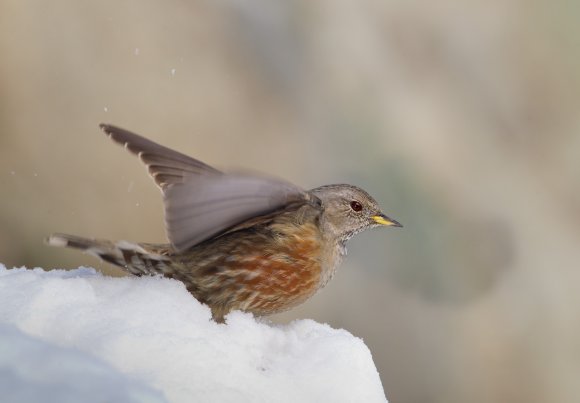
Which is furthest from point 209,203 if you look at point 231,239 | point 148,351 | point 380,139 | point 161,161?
point 380,139

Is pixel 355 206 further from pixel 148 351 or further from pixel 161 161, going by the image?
pixel 148 351

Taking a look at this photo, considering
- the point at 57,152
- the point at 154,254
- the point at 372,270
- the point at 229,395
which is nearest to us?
the point at 229,395

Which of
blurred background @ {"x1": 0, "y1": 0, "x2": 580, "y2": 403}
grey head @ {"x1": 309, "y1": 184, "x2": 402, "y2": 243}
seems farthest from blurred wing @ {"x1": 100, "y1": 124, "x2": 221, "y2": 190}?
blurred background @ {"x1": 0, "y1": 0, "x2": 580, "y2": 403}

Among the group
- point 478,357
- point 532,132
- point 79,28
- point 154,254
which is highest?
point 532,132

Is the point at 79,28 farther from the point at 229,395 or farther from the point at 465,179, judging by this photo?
the point at 229,395

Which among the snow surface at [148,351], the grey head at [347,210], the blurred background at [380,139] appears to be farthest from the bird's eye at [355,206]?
the blurred background at [380,139]

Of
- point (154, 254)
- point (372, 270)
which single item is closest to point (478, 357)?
point (372, 270)

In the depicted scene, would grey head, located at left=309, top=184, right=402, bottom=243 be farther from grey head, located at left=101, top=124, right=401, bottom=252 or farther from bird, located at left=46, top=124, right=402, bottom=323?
grey head, located at left=101, top=124, right=401, bottom=252
